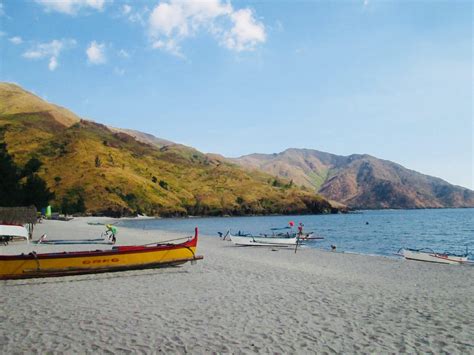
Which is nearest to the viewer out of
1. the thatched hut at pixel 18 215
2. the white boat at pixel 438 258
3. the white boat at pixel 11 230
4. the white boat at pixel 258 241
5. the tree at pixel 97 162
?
the white boat at pixel 11 230

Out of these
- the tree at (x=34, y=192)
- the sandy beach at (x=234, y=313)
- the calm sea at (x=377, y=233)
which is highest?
the tree at (x=34, y=192)

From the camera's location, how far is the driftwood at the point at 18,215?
38.6 meters

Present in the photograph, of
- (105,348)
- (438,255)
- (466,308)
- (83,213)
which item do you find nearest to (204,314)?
(105,348)

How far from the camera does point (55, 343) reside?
9141 millimetres

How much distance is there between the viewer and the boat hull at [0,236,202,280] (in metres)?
17.0

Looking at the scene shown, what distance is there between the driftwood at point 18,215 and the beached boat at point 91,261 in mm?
25025

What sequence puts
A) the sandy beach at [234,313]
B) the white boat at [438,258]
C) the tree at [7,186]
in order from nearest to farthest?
the sandy beach at [234,313]
the white boat at [438,258]
the tree at [7,186]

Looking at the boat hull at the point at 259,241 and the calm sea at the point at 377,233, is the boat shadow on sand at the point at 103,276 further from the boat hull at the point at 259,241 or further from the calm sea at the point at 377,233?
the calm sea at the point at 377,233

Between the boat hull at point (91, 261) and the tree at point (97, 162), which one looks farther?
the tree at point (97, 162)

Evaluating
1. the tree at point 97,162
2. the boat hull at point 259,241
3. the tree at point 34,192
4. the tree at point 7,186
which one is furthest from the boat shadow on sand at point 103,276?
the tree at point 97,162

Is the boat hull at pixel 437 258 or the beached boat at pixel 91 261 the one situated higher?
the beached boat at pixel 91 261

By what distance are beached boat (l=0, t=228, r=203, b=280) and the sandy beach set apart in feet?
1.58

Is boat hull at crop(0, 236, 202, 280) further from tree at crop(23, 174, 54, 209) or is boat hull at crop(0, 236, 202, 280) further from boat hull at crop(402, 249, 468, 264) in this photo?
A: tree at crop(23, 174, 54, 209)

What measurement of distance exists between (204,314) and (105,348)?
392 cm
